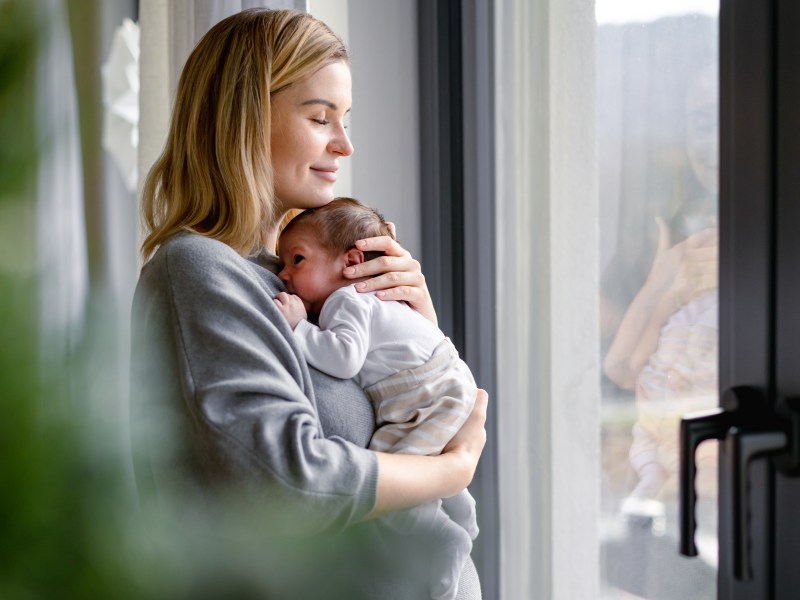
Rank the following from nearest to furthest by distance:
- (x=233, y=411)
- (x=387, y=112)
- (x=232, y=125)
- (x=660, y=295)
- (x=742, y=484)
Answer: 1. (x=742, y=484)
2. (x=233, y=411)
3. (x=232, y=125)
4. (x=660, y=295)
5. (x=387, y=112)

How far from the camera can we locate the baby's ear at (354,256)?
1.43 m

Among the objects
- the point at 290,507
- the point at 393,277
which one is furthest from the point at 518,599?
the point at 290,507

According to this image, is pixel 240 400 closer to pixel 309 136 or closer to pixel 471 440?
pixel 471 440

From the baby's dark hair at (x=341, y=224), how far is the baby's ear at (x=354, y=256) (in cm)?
1

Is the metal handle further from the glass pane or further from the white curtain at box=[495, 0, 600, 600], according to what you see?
the white curtain at box=[495, 0, 600, 600]

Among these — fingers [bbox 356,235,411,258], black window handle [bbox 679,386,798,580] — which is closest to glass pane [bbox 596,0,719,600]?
black window handle [bbox 679,386,798,580]

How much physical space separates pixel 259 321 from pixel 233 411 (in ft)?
0.43

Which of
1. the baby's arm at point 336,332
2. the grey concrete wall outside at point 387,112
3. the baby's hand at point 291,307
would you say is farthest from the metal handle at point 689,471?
the grey concrete wall outside at point 387,112

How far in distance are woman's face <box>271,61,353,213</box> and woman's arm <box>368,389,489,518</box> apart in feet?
1.60

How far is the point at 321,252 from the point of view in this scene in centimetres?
143

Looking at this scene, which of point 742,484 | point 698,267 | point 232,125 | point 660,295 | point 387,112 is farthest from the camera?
point 387,112

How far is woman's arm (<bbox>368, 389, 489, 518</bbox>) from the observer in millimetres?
1135

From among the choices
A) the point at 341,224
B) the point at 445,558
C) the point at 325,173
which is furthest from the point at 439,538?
the point at 325,173

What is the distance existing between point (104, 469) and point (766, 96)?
106cm
